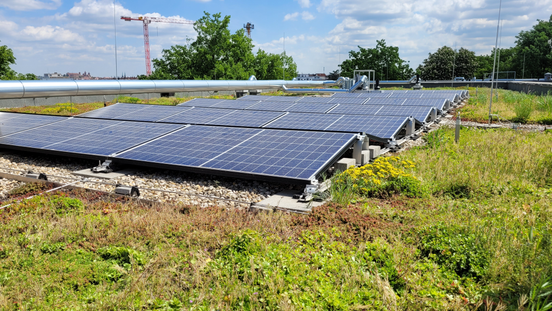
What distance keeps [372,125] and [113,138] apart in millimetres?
9524

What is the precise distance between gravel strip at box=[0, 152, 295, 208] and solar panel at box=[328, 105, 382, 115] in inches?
362

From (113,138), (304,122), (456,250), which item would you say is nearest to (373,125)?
(304,122)

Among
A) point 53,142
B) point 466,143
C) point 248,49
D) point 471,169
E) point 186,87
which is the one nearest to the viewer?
point 471,169

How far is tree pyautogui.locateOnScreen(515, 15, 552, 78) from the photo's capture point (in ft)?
299

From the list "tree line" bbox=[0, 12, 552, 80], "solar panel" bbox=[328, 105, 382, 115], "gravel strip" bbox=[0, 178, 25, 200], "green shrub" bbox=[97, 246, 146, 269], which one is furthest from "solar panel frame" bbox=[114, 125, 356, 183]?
"tree line" bbox=[0, 12, 552, 80]

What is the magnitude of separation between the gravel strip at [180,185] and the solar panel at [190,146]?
591 mm

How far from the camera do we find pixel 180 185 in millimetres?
10961

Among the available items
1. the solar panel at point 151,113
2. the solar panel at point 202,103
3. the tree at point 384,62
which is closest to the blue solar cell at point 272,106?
the solar panel at point 202,103

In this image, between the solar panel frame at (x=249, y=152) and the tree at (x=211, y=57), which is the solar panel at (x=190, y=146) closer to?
the solar panel frame at (x=249, y=152)

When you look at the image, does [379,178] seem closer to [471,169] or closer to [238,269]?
[471,169]

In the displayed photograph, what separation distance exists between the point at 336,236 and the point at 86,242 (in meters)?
4.44

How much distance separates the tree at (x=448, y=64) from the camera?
331 ft

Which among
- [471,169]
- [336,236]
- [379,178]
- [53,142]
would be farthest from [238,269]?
[53,142]

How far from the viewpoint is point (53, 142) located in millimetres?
13797
